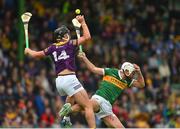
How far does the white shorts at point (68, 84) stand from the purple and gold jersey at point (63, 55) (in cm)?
16

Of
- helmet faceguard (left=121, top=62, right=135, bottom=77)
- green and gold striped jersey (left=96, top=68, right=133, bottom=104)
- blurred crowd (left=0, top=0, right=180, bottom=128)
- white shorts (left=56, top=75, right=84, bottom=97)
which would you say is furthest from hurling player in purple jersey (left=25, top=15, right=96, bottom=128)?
blurred crowd (left=0, top=0, right=180, bottom=128)

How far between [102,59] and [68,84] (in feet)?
33.3

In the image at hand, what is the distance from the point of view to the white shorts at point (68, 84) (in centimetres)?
1750

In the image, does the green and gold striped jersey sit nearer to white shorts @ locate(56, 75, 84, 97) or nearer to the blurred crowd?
white shorts @ locate(56, 75, 84, 97)

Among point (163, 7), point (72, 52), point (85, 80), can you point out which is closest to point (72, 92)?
point (72, 52)

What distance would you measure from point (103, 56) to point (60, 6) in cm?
241

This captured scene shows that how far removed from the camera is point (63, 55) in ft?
57.4

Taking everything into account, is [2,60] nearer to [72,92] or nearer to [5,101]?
[5,101]

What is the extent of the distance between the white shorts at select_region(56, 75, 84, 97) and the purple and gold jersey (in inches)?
6.5

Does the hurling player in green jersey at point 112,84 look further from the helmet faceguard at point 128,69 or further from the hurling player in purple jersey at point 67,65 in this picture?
the hurling player in purple jersey at point 67,65

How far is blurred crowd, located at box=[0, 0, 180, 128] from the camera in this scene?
25.1 meters

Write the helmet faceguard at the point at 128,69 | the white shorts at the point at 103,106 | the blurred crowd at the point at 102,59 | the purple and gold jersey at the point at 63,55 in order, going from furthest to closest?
the blurred crowd at the point at 102,59, the helmet faceguard at the point at 128,69, the white shorts at the point at 103,106, the purple and gold jersey at the point at 63,55

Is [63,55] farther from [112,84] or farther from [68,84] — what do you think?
[112,84]

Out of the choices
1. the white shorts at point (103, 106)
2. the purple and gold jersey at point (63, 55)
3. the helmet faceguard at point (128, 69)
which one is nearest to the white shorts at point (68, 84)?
the purple and gold jersey at point (63, 55)
